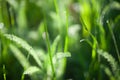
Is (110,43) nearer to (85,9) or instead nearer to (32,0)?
(85,9)

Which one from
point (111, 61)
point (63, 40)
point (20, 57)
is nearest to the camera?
point (111, 61)

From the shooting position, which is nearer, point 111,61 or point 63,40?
point 111,61

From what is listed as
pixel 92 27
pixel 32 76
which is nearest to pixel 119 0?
pixel 92 27

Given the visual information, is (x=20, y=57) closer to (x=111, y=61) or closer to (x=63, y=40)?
(x=63, y=40)

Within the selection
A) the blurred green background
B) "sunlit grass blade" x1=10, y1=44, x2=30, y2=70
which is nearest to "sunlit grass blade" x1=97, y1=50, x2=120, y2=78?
the blurred green background

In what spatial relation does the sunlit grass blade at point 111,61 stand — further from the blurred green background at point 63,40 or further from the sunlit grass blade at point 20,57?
the sunlit grass blade at point 20,57

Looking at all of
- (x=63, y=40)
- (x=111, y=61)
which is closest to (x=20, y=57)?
(x=63, y=40)

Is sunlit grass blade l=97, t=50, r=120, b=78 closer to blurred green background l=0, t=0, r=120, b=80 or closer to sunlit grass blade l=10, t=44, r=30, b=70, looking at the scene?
blurred green background l=0, t=0, r=120, b=80

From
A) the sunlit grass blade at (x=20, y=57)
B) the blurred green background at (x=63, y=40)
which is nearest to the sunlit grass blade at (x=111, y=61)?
the blurred green background at (x=63, y=40)
